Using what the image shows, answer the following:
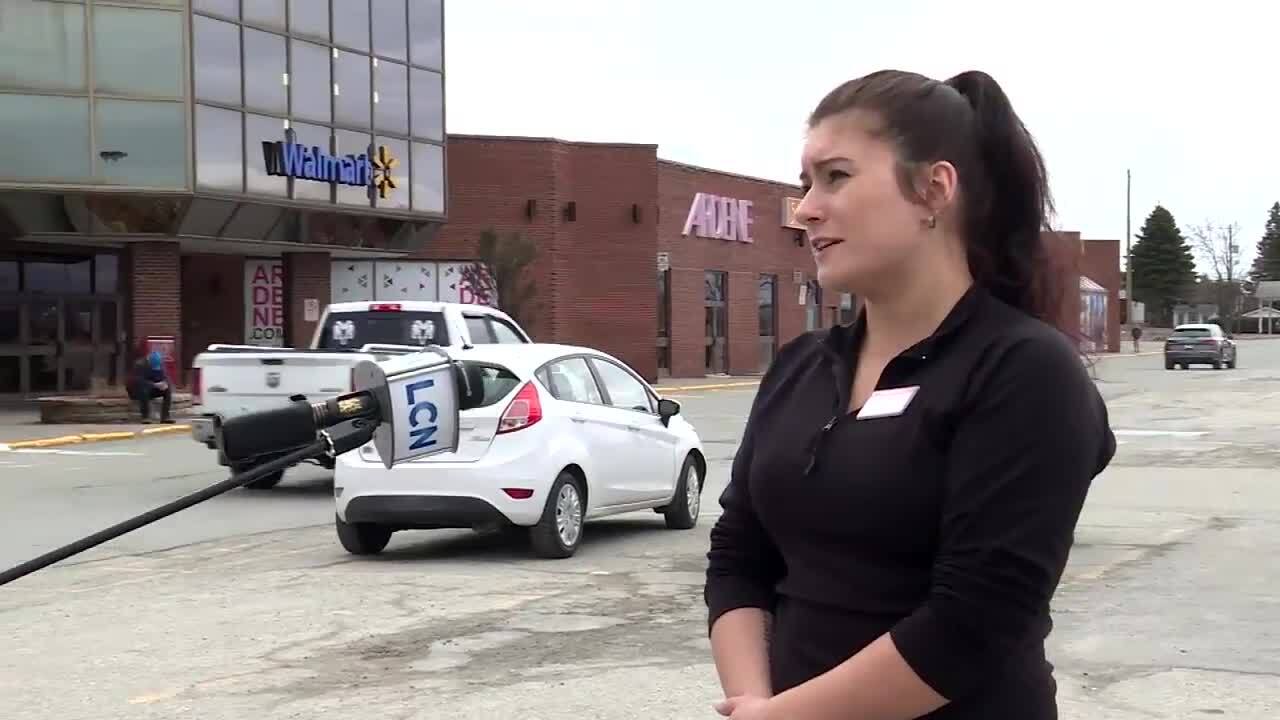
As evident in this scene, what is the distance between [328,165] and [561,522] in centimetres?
2417

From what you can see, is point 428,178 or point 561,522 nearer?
point 561,522

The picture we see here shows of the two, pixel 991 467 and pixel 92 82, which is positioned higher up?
pixel 92 82

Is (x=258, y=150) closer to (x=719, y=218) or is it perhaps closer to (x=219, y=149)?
(x=219, y=149)

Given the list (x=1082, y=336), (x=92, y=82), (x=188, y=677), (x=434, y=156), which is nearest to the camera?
(x=1082, y=336)

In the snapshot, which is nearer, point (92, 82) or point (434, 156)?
point (92, 82)

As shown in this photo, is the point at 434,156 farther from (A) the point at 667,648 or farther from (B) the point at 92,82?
(A) the point at 667,648

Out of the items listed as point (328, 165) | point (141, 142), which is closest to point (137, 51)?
point (141, 142)

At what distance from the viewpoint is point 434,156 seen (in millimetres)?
37281

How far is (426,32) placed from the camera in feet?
121

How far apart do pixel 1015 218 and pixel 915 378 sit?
1.13 ft

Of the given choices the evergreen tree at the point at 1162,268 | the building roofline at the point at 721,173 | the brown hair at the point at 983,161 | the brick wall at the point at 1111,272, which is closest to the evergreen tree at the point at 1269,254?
the evergreen tree at the point at 1162,268

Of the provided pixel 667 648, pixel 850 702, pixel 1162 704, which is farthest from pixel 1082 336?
pixel 667 648

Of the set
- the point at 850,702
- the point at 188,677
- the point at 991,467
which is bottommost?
the point at 188,677

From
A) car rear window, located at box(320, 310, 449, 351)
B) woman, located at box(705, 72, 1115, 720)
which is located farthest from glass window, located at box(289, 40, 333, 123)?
woman, located at box(705, 72, 1115, 720)
